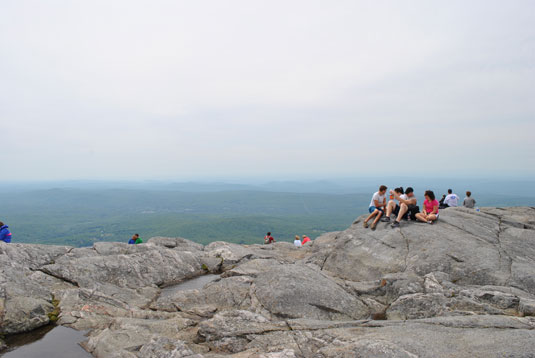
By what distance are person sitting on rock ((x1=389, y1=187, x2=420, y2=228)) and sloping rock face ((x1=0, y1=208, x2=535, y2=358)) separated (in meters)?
0.64

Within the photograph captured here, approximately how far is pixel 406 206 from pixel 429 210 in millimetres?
2096

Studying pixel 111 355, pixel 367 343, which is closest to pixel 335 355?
pixel 367 343

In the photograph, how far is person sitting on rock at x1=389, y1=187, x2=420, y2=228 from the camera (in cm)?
1930

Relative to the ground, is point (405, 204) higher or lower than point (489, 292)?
higher

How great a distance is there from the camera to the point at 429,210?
Result: 20094 millimetres

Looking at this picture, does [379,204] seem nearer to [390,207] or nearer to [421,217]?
[390,207]

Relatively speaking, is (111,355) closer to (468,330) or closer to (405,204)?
(468,330)

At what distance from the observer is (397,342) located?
813cm

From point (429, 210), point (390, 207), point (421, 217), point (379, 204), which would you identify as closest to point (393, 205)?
point (390, 207)

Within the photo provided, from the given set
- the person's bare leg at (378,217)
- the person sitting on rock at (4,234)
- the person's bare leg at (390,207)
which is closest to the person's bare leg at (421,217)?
the person's bare leg at (390,207)

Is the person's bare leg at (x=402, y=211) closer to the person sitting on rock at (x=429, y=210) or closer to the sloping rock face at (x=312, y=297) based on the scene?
the sloping rock face at (x=312, y=297)

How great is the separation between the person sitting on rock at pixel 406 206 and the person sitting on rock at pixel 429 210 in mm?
553

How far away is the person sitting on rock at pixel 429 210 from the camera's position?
1919cm

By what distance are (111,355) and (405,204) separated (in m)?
18.5
